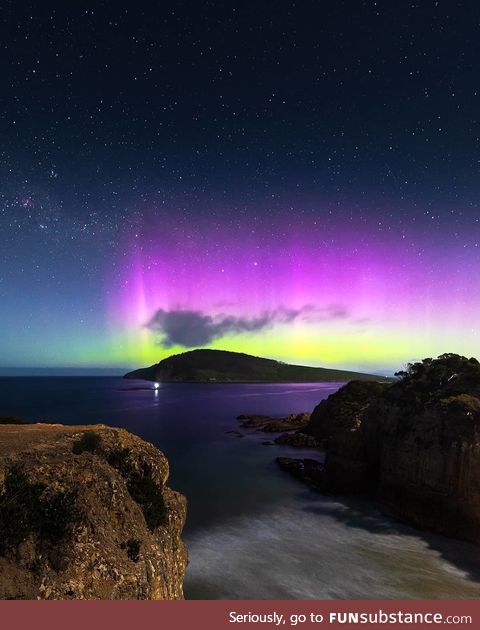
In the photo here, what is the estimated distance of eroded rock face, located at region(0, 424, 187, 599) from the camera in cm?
1060

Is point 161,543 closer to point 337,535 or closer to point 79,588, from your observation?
point 79,588

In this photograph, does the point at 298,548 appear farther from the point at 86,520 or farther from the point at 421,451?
the point at 86,520

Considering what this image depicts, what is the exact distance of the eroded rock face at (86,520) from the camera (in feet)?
34.8

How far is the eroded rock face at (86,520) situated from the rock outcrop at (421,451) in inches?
882

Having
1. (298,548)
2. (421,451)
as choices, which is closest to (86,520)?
(298,548)

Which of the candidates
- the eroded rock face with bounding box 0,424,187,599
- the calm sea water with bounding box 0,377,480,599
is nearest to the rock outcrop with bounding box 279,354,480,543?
the calm sea water with bounding box 0,377,480,599

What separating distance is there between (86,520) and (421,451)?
2838 cm

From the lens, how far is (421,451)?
3103cm

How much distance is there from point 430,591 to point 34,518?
2226cm

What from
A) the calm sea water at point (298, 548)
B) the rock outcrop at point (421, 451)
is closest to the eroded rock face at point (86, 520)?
the calm sea water at point (298, 548)

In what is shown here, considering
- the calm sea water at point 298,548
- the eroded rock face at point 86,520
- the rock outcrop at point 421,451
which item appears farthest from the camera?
the rock outcrop at point 421,451

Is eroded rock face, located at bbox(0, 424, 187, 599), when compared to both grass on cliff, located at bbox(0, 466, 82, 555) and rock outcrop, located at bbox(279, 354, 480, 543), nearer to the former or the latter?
grass on cliff, located at bbox(0, 466, 82, 555)

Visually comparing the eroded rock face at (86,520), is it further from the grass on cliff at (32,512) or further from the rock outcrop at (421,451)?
the rock outcrop at (421,451)

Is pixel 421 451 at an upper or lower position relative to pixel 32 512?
lower
